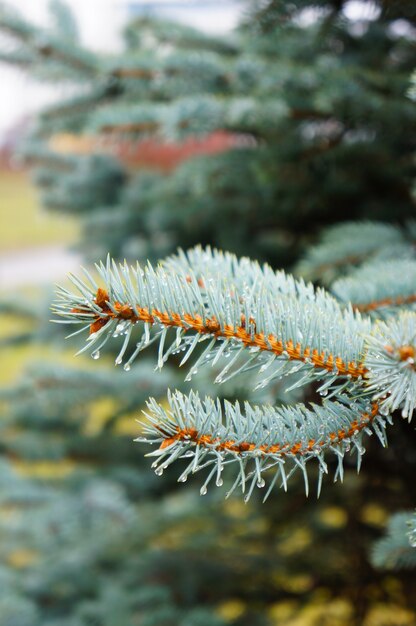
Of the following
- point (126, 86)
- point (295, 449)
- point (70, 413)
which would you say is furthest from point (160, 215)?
point (295, 449)

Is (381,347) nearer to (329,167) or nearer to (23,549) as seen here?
(329,167)

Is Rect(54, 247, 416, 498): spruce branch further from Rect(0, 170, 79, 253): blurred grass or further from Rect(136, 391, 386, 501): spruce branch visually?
Rect(0, 170, 79, 253): blurred grass

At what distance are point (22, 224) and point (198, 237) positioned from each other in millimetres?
8434

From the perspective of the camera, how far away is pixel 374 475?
51.6 inches

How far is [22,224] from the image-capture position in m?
9.55

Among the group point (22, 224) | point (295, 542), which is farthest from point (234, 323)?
point (22, 224)

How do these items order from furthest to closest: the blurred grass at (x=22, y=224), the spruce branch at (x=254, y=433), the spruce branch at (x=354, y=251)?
1. the blurred grass at (x=22, y=224)
2. the spruce branch at (x=354, y=251)
3. the spruce branch at (x=254, y=433)

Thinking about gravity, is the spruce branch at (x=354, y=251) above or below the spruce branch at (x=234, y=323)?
above

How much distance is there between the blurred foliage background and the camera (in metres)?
1.17

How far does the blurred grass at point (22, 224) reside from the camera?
870 centimetres

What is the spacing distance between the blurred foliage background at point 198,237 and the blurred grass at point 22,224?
6.16 metres

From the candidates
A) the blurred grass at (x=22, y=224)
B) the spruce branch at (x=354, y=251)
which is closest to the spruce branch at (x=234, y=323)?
the spruce branch at (x=354, y=251)

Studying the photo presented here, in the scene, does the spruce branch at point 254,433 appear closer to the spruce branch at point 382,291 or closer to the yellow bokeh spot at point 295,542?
the spruce branch at point 382,291

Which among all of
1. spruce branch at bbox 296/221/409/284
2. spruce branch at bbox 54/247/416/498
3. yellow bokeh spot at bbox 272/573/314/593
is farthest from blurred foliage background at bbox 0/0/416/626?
spruce branch at bbox 54/247/416/498
